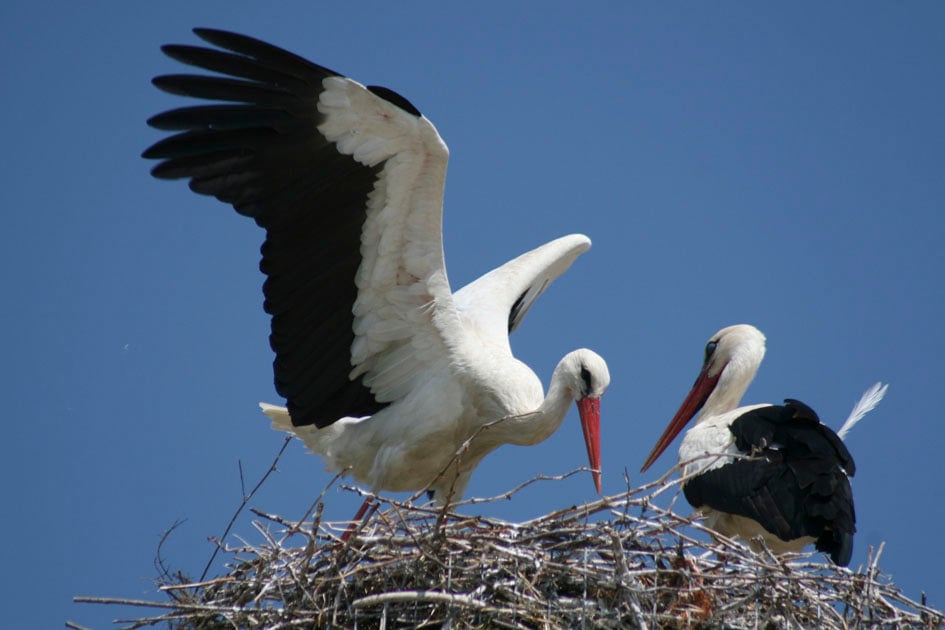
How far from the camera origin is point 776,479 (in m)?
7.11

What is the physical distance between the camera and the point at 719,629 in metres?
5.45

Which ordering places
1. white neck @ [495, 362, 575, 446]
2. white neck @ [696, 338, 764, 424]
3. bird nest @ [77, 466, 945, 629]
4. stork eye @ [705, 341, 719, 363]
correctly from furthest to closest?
stork eye @ [705, 341, 719, 363] < white neck @ [696, 338, 764, 424] < white neck @ [495, 362, 575, 446] < bird nest @ [77, 466, 945, 629]

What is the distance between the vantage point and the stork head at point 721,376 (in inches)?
339

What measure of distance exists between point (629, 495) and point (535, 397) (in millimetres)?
1997

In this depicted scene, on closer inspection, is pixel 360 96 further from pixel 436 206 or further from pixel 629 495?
pixel 629 495

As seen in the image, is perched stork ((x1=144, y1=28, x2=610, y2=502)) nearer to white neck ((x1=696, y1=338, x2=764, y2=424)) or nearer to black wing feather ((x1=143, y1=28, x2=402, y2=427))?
black wing feather ((x1=143, y1=28, x2=402, y2=427))

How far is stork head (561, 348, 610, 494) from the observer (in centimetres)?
738

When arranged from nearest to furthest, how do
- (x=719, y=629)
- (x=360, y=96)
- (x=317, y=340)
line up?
1. (x=719, y=629)
2. (x=360, y=96)
3. (x=317, y=340)

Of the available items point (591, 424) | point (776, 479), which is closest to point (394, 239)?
point (591, 424)

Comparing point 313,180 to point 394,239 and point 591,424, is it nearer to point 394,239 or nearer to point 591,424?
point 394,239

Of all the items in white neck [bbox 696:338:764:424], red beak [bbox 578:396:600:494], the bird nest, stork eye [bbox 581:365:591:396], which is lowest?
the bird nest

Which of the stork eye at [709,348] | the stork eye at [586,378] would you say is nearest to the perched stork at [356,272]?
the stork eye at [586,378]

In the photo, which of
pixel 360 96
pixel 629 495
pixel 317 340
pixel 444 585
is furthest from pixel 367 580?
pixel 360 96

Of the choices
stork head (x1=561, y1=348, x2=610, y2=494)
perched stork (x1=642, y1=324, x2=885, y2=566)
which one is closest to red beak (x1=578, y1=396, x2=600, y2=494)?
stork head (x1=561, y1=348, x2=610, y2=494)
